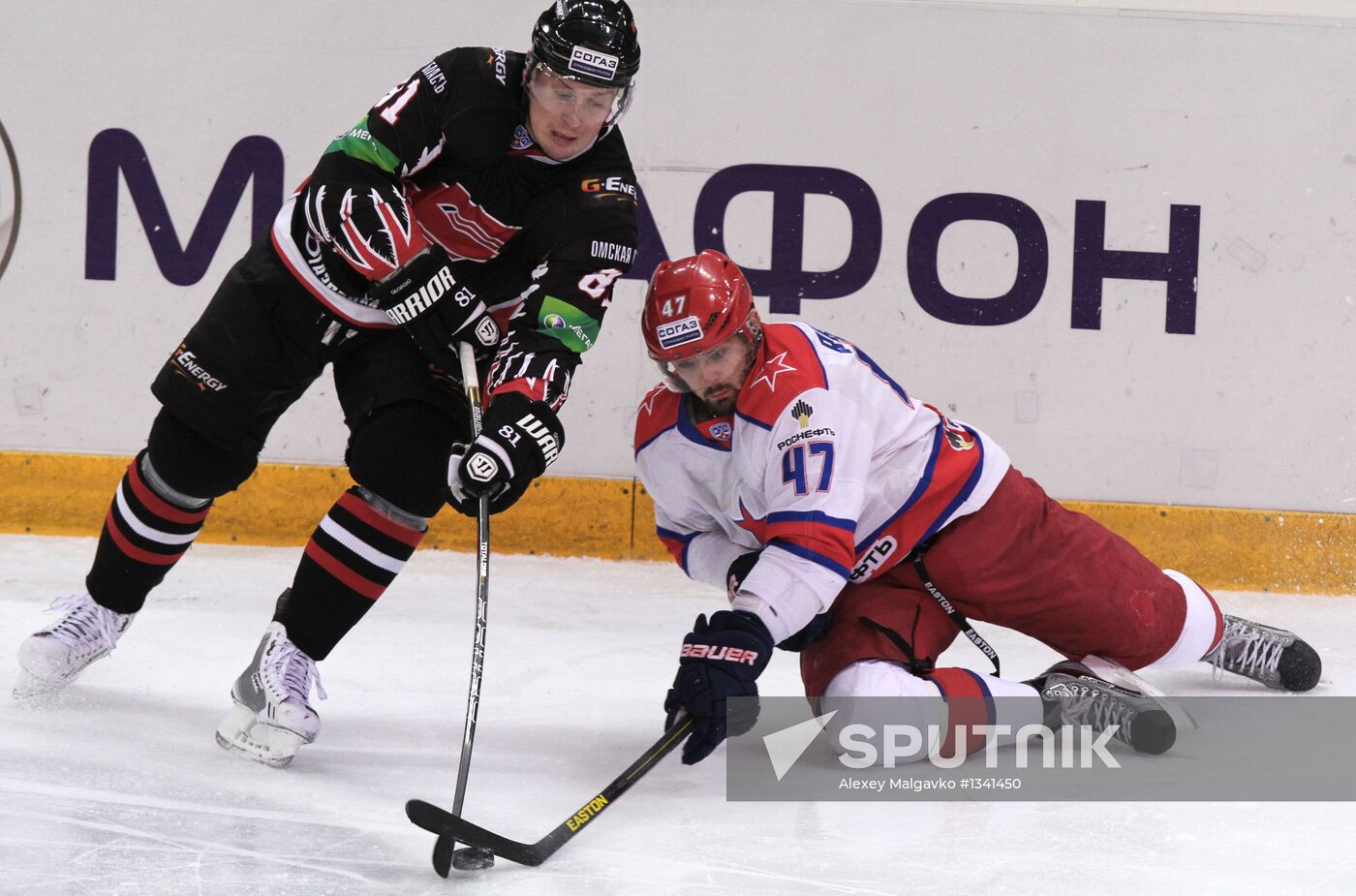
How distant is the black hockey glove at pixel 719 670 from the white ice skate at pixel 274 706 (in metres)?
0.54

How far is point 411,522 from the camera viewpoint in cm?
210

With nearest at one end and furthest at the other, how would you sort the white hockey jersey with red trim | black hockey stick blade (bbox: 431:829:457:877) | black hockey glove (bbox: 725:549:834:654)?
black hockey stick blade (bbox: 431:829:457:877), the white hockey jersey with red trim, black hockey glove (bbox: 725:549:834:654)

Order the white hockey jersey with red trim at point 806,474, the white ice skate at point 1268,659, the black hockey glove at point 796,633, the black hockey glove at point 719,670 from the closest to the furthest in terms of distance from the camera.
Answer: the black hockey glove at point 719,670
the white hockey jersey with red trim at point 806,474
the black hockey glove at point 796,633
the white ice skate at point 1268,659

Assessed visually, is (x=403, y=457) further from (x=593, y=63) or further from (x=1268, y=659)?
(x=1268, y=659)

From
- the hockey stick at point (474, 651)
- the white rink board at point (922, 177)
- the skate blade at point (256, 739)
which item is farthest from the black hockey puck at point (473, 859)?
the white rink board at point (922, 177)

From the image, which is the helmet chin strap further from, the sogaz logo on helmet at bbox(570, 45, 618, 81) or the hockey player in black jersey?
the sogaz logo on helmet at bbox(570, 45, 618, 81)

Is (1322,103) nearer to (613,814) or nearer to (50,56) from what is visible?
(613,814)

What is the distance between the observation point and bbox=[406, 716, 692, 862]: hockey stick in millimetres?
1598

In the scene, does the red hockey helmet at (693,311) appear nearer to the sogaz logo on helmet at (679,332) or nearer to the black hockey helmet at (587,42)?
the sogaz logo on helmet at (679,332)

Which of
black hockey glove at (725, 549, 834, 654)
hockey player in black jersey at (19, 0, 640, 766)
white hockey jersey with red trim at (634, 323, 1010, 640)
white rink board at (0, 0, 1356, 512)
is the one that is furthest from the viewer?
white rink board at (0, 0, 1356, 512)

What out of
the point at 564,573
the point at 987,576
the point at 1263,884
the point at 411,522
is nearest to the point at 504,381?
the point at 411,522

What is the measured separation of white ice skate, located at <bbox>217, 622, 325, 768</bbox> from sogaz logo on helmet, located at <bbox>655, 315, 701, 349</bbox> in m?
0.71

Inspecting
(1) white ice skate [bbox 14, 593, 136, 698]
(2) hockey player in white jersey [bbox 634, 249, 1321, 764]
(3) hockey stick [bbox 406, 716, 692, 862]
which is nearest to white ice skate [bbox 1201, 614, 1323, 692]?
(2) hockey player in white jersey [bbox 634, 249, 1321, 764]

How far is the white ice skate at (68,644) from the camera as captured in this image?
86.7 inches
